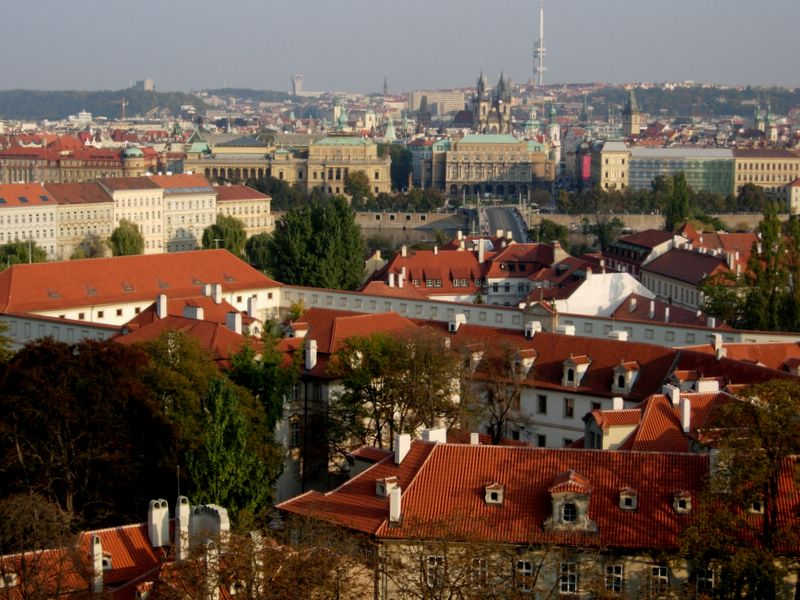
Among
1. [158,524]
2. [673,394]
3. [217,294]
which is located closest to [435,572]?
[158,524]

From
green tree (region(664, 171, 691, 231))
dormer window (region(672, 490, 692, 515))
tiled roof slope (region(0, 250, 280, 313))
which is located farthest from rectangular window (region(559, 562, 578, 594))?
green tree (region(664, 171, 691, 231))

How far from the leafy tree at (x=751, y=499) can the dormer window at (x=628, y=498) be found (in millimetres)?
1447

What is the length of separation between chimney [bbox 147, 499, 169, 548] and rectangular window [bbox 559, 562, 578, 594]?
5997 millimetres

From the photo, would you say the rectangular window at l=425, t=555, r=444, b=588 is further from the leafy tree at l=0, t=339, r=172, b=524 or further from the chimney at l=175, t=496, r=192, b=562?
the leafy tree at l=0, t=339, r=172, b=524

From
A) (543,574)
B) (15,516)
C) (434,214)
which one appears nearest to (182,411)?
(15,516)

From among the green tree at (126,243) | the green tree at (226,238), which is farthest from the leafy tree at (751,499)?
the green tree at (126,243)

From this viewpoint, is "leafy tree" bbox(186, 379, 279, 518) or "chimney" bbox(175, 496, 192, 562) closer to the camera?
"chimney" bbox(175, 496, 192, 562)

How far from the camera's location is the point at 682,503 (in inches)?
974

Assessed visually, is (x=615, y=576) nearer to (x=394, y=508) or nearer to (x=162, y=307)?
(x=394, y=508)

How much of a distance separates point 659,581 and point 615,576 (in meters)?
0.65

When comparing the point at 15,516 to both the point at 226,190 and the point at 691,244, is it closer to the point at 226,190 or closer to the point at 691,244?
the point at 691,244

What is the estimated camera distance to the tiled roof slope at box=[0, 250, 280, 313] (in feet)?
167

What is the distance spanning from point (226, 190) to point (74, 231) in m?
21.9

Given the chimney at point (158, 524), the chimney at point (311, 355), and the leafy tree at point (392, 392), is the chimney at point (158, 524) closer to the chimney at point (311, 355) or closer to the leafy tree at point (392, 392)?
the leafy tree at point (392, 392)
